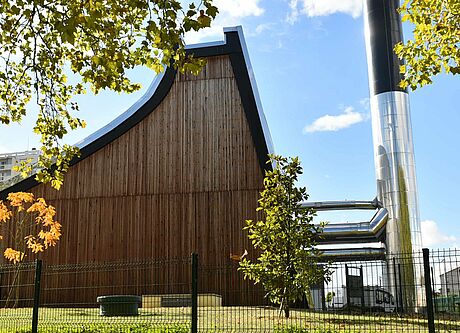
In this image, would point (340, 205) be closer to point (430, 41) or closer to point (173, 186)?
point (173, 186)

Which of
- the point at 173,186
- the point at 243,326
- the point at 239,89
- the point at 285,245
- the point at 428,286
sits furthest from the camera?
the point at 239,89

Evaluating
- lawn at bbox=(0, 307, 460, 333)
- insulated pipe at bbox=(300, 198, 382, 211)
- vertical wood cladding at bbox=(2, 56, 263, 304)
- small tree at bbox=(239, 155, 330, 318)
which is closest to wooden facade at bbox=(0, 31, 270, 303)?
vertical wood cladding at bbox=(2, 56, 263, 304)

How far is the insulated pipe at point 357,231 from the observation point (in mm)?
20656

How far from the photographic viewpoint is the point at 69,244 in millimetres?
→ 21906

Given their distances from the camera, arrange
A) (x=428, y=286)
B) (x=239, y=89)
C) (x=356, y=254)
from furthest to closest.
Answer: (x=356, y=254) → (x=239, y=89) → (x=428, y=286)

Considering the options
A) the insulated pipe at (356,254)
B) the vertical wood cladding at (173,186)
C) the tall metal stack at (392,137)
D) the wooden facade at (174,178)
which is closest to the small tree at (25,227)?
the wooden facade at (174,178)

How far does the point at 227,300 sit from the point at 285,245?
7.53 meters

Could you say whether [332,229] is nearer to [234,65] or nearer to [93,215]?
[234,65]

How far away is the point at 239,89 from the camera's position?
22.0 metres

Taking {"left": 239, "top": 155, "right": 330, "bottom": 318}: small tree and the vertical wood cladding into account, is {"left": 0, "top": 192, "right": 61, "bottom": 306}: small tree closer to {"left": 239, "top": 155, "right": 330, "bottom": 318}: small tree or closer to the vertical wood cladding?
the vertical wood cladding

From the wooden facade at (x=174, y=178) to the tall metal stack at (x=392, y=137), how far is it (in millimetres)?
4422

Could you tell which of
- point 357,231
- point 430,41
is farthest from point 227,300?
point 430,41

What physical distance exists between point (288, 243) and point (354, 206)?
936 centimetres

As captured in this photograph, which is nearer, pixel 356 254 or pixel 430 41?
pixel 430 41
